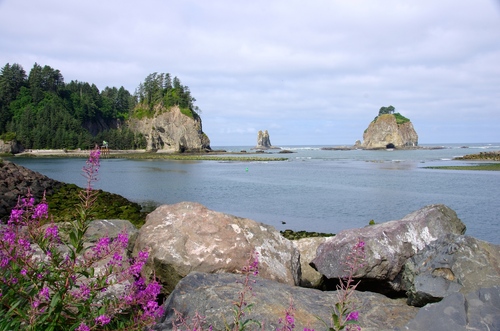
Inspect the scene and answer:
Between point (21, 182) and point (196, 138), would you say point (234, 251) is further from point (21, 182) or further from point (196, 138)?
point (196, 138)

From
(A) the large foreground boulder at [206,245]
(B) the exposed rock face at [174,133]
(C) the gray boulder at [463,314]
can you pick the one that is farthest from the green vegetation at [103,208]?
(B) the exposed rock face at [174,133]

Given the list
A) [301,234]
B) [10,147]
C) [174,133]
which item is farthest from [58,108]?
[301,234]

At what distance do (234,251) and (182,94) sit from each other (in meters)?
160

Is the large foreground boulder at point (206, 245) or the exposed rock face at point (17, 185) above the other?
the large foreground boulder at point (206, 245)

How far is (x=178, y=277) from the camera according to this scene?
761cm

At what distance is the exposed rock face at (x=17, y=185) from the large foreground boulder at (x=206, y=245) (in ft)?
58.6

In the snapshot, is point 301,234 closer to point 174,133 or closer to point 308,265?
point 308,265

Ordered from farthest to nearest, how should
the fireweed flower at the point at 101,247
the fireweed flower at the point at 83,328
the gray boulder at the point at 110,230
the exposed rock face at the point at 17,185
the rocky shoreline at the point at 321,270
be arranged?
1. the exposed rock face at the point at 17,185
2. the gray boulder at the point at 110,230
3. the rocky shoreline at the point at 321,270
4. the fireweed flower at the point at 101,247
5. the fireweed flower at the point at 83,328

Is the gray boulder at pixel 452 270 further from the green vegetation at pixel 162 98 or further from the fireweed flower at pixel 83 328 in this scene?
the green vegetation at pixel 162 98

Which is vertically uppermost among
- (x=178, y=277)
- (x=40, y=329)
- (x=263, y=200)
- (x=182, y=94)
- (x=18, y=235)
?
(x=182, y=94)

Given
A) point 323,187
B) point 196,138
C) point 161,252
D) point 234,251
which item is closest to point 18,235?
point 161,252

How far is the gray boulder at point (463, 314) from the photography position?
505 centimetres

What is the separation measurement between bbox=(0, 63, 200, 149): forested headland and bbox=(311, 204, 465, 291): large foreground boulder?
143695mm

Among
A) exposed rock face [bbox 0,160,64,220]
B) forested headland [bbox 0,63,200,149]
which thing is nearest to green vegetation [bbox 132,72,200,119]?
forested headland [bbox 0,63,200,149]
